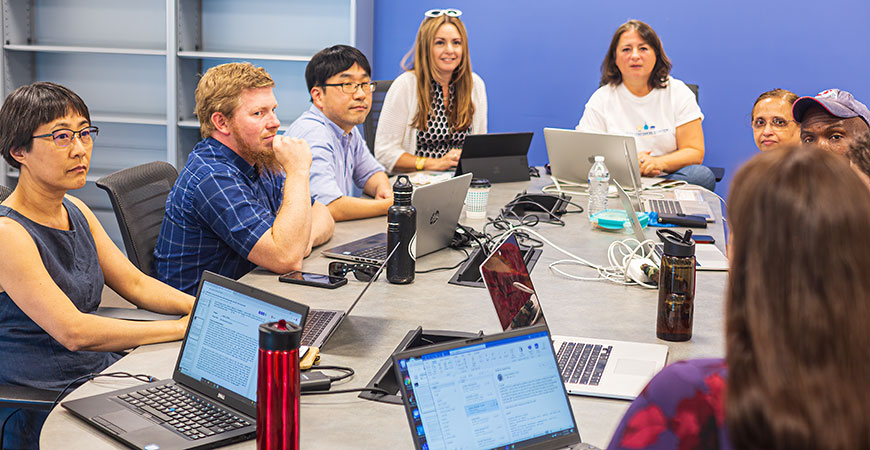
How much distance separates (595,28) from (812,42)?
4.08 ft

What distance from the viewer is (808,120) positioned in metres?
2.07

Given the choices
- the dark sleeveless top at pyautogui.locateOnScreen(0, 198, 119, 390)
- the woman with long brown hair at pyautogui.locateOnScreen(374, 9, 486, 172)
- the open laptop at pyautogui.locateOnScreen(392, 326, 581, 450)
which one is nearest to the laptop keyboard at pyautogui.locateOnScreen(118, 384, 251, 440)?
the open laptop at pyautogui.locateOnScreen(392, 326, 581, 450)

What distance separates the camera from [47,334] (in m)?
1.85

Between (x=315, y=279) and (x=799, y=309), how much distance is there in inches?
60.8

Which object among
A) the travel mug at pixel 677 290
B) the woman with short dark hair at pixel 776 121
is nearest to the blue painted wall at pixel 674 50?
the woman with short dark hair at pixel 776 121

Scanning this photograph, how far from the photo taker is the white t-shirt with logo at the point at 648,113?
4.08 meters

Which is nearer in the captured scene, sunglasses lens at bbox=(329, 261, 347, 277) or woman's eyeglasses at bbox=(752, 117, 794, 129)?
sunglasses lens at bbox=(329, 261, 347, 277)

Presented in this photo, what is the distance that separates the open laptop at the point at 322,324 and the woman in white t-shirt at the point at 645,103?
257cm

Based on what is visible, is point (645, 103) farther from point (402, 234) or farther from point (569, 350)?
point (569, 350)

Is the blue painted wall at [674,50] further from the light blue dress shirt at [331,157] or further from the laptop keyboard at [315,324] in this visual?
the laptop keyboard at [315,324]

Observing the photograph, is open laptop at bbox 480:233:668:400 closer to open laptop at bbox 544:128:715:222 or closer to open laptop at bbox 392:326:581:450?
open laptop at bbox 392:326:581:450

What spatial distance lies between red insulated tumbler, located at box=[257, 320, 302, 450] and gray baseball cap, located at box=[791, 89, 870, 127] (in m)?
1.57

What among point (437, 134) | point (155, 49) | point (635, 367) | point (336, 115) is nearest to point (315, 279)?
point (635, 367)

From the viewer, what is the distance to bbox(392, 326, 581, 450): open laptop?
113 cm
